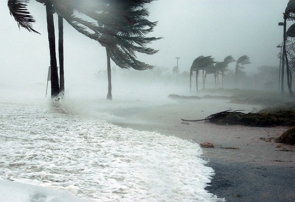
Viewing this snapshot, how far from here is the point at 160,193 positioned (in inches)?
107

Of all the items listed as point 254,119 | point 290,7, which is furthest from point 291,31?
point 254,119

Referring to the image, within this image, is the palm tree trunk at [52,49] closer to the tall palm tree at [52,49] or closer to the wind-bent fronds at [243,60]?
the tall palm tree at [52,49]

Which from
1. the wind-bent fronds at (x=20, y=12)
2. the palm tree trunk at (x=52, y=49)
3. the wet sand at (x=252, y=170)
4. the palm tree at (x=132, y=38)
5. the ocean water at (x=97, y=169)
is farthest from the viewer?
the palm tree at (x=132, y=38)

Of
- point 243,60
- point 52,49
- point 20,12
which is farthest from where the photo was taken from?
point 243,60

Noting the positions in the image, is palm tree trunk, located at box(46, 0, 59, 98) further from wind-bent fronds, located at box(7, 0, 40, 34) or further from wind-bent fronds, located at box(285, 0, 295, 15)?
wind-bent fronds, located at box(285, 0, 295, 15)

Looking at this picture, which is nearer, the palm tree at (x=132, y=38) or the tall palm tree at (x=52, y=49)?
the tall palm tree at (x=52, y=49)

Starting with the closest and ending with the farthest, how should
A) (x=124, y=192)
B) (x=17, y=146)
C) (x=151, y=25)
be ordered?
(x=124, y=192), (x=17, y=146), (x=151, y=25)

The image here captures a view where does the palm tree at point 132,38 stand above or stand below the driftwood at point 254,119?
above

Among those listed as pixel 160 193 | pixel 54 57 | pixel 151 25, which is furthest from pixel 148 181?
pixel 151 25

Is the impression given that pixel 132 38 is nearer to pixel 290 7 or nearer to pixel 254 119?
pixel 254 119

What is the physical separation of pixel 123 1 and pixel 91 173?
1217cm

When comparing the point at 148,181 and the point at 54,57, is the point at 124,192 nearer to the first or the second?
the point at 148,181

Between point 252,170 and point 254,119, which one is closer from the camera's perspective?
point 252,170

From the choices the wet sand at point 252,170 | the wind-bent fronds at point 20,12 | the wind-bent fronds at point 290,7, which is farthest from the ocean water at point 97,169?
the wind-bent fronds at point 290,7
